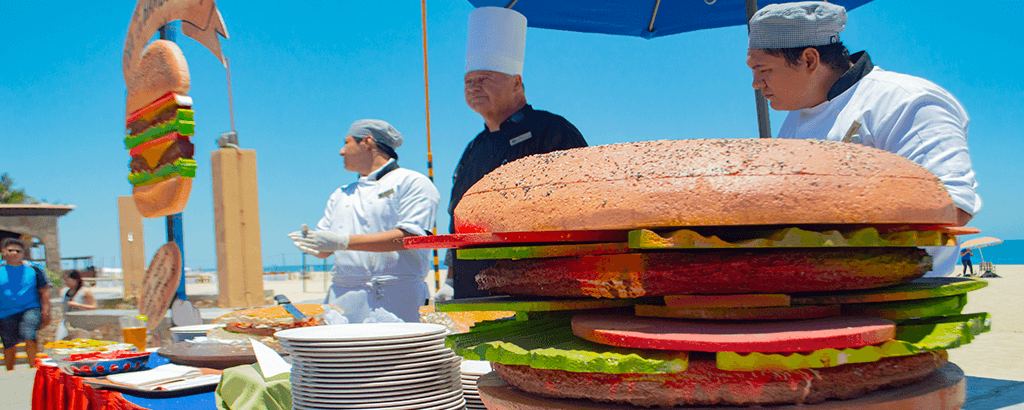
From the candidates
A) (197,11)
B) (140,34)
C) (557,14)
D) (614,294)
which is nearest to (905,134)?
(614,294)

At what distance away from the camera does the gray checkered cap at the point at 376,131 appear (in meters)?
3.38

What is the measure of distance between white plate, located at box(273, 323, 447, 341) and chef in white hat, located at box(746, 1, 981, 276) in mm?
868

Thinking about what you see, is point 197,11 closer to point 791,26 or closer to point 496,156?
point 496,156

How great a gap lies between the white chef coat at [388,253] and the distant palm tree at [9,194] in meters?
44.4

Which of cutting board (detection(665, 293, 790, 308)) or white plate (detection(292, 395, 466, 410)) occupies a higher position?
cutting board (detection(665, 293, 790, 308))

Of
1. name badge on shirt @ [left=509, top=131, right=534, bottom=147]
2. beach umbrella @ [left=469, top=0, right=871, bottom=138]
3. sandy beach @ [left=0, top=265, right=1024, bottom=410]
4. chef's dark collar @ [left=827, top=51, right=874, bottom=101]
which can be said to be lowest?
sandy beach @ [left=0, top=265, right=1024, bottom=410]

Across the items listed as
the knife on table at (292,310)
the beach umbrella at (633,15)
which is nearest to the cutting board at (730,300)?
the knife on table at (292,310)

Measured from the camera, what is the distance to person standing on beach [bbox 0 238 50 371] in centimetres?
689

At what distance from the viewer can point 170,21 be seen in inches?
184

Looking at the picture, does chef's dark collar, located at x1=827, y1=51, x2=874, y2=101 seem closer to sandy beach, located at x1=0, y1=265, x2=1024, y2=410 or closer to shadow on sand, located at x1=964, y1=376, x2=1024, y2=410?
sandy beach, located at x1=0, y1=265, x2=1024, y2=410

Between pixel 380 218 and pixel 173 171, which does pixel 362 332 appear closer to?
pixel 380 218

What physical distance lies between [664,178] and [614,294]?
0.16 m

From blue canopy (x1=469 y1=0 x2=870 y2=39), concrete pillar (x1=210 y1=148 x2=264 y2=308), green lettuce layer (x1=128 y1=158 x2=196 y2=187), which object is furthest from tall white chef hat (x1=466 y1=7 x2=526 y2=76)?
concrete pillar (x1=210 y1=148 x2=264 y2=308)

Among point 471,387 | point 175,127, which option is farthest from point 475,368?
point 175,127
